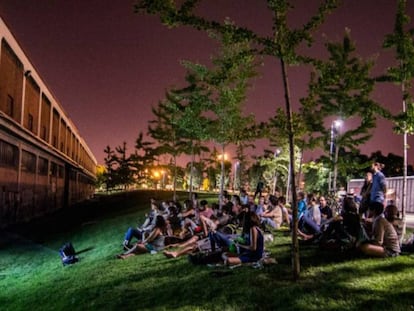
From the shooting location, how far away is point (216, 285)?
7.90m

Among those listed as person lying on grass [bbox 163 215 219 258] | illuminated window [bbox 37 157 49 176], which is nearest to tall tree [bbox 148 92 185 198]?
illuminated window [bbox 37 157 49 176]

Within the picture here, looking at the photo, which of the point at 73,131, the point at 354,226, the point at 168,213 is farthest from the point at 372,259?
the point at 73,131

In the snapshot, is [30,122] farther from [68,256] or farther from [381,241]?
[381,241]

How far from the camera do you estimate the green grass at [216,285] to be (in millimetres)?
6734

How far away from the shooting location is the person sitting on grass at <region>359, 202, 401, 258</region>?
8.58 metres

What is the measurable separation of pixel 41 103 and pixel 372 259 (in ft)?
103

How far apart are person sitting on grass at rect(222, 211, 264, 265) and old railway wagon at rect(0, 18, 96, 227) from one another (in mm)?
15583

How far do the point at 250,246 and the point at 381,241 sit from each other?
2983 millimetres

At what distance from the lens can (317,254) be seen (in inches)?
381

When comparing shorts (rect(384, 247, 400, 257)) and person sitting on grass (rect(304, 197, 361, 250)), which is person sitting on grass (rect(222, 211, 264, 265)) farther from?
shorts (rect(384, 247, 400, 257))

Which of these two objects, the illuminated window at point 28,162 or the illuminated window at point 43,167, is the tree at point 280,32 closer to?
the illuminated window at point 28,162

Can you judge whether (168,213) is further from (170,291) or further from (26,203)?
(26,203)

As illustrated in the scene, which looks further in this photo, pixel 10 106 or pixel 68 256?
pixel 10 106

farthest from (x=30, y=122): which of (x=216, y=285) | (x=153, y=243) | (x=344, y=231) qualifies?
(x=344, y=231)
